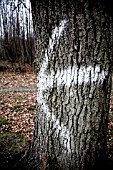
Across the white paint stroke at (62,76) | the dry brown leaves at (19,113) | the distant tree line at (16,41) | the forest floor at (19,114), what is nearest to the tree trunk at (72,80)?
the white paint stroke at (62,76)

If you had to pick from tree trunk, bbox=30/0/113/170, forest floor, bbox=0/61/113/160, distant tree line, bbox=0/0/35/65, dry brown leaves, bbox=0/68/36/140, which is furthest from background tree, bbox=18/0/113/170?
distant tree line, bbox=0/0/35/65

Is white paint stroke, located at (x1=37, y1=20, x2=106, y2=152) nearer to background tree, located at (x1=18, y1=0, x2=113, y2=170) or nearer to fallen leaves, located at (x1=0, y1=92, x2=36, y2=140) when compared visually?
background tree, located at (x1=18, y1=0, x2=113, y2=170)

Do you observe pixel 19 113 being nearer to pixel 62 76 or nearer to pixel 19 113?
pixel 19 113

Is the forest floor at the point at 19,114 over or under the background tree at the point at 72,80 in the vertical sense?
under

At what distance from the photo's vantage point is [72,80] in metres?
1.98

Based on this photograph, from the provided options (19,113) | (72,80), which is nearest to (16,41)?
(19,113)

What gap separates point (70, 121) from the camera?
2084 mm

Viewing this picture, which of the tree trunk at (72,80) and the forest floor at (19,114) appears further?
the forest floor at (19,114)

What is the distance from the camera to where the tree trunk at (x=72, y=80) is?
1.86 meters

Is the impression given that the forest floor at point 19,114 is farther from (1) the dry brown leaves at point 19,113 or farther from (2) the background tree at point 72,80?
(2) the background tree at point 72,80

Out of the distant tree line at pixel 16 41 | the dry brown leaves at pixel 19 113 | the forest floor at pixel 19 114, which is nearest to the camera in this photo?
the forest floor at pixel 19 114

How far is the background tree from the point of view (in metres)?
1.85

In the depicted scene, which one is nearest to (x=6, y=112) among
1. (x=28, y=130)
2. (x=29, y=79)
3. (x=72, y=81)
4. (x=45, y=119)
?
(x=28, y=130)

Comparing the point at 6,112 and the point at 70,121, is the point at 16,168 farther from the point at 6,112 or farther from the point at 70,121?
the point at 6,112
